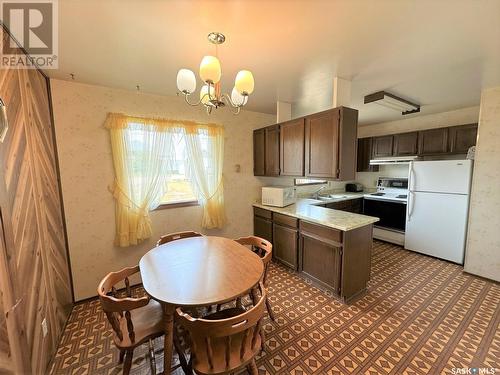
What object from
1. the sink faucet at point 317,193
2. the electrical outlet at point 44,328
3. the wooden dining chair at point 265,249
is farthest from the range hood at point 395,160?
the electrical outlet at point 44,328

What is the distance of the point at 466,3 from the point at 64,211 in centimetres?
375

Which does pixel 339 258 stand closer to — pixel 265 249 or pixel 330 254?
pixel 330 254

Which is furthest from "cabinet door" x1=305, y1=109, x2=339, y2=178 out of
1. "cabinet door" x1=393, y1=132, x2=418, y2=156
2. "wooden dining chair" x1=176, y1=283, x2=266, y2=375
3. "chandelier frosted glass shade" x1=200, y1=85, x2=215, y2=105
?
"cabinet door" x1=393, y1=132, x2=418, y2=156

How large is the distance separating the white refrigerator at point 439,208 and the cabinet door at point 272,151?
238 centimetres

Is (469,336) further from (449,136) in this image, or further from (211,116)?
(211,116)

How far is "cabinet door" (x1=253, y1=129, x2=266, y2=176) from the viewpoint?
11.5 feet

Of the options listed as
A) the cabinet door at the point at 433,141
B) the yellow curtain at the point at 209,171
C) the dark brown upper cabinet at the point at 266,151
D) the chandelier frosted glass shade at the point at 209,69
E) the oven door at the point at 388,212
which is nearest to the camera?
the chandelier frosted glass shade at the point at 209,69

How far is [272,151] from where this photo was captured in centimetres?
336

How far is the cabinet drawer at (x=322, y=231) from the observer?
2.32 metres

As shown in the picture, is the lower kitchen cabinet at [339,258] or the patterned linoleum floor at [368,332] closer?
the patterned linoleum floor at [368,332]

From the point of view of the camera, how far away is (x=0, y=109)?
3.99 ft

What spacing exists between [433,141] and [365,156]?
1.25 meters

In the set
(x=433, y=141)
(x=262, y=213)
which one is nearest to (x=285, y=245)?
(x=262, y=213)

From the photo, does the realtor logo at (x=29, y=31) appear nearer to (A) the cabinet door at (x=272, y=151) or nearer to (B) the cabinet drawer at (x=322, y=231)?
(A) the cabinet door at (x=272, y=151)
